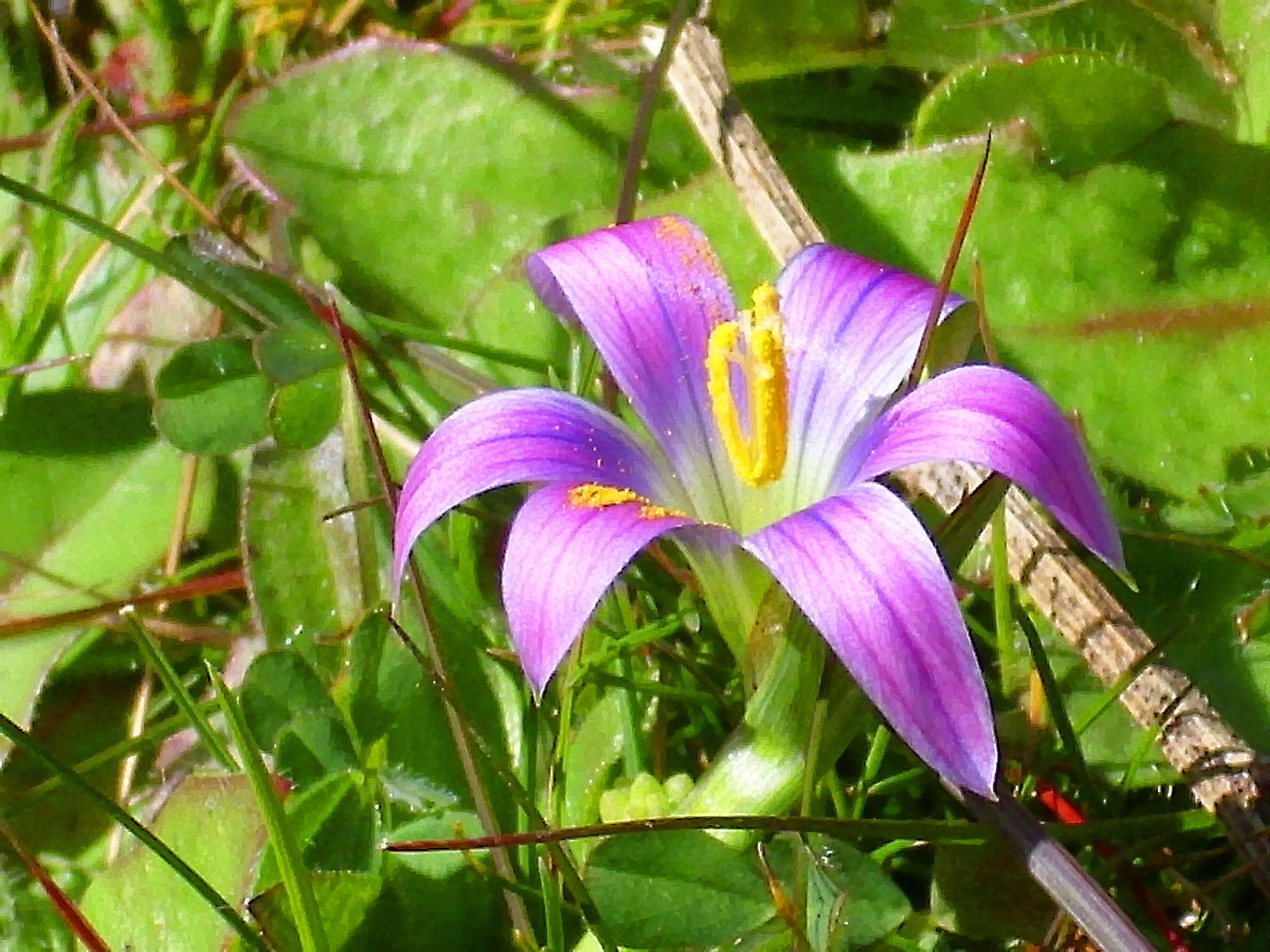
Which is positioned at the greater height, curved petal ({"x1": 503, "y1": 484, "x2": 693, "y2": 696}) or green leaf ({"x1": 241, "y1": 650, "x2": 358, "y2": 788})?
curved petal ({"x1": 503, "y1": 484, "x2": 693, "y2": 696})

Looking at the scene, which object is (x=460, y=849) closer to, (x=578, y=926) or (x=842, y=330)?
(x=578, y=926)

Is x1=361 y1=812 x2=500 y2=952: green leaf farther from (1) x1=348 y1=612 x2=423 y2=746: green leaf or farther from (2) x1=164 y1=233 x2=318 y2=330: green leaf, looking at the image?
(2) x1=164 y1=233 x2=318 y2=330: green leaf

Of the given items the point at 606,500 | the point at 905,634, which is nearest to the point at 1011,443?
the point at 905,634

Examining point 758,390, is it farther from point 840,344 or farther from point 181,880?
point 181,880

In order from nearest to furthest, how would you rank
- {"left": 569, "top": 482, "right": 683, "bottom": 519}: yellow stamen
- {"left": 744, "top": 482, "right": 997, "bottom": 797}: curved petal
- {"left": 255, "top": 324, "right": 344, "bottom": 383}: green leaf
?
1. {"left": 744, "top": 482, "right": 997, "bottom": 797}: curved petal
2. {"left": 569, "top": 482, "right": 683, "bottom": 519}: yellow stamen
3. {"left": 255, "top": 324, "right": 344, "bottom": 383}: green leaf

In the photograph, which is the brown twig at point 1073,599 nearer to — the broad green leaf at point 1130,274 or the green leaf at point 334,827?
the broad green leaf at point 1130,274

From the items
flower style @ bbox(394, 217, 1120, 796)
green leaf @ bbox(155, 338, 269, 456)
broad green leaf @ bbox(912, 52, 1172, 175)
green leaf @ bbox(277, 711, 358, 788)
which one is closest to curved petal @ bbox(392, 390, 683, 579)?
flower style @ bbox(394, 217, 1120, 796)

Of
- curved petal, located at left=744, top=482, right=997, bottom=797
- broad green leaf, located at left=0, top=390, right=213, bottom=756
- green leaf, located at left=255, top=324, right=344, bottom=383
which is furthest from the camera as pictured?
broad green leaf, located at left=0, top=390, right=213, bottom=756
